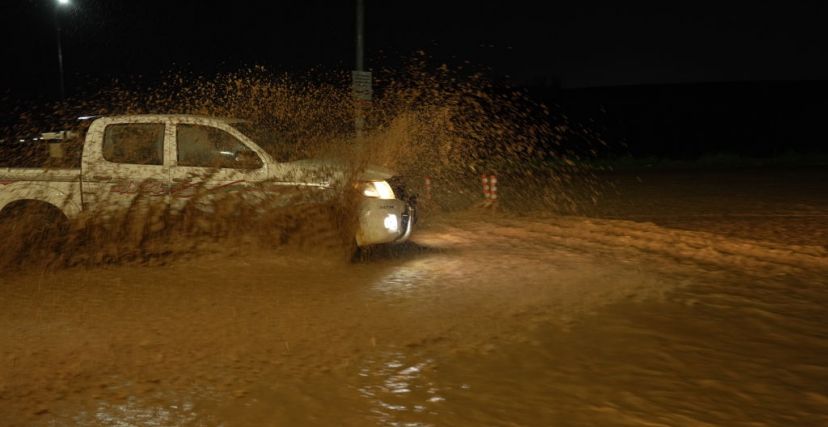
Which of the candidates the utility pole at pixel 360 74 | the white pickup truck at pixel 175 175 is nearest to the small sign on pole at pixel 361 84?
the utility pole at pixel 360 74

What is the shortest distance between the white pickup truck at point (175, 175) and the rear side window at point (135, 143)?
0.04ft

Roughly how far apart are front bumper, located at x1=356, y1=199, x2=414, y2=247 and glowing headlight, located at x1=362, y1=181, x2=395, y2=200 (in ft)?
0.23

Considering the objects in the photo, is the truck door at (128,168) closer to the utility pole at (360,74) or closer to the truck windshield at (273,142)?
the truck windshield at (273,142)

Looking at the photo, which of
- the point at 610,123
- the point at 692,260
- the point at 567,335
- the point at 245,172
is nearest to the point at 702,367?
the point at 567,335

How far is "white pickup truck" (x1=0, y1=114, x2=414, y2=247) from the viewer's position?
970 centimetres

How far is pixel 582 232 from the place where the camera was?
41.5ft

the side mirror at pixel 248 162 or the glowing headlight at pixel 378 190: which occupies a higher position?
the side mirror at pixel 248 162

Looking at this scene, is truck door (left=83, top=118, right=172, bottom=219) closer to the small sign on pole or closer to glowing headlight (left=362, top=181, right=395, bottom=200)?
glowing headlight (left=362, top=181, right=395, bottom=200)

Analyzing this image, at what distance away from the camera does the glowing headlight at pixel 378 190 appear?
9.92 meters

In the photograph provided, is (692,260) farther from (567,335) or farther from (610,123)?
(610,123)

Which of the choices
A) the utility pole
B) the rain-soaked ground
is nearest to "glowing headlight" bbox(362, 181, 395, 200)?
the rain-soaked ground

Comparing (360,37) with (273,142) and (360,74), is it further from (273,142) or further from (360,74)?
(273,142)

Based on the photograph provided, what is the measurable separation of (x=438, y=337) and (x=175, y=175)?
4.46 metres

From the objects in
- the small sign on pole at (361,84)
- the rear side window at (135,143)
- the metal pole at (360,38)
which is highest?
the metal pole at (360,38)
